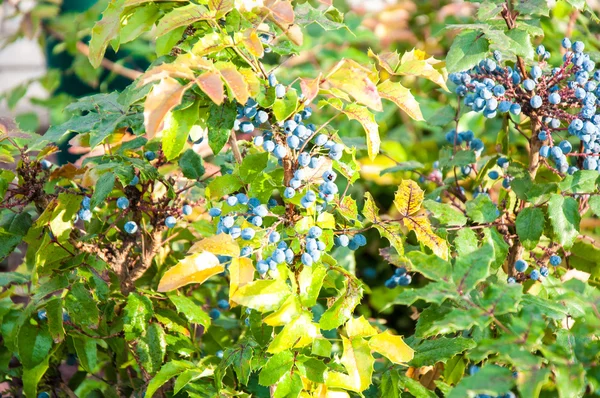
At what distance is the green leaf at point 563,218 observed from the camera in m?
1.10

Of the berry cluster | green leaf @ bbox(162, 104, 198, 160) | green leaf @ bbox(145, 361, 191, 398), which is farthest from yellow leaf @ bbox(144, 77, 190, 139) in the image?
the berry cluster

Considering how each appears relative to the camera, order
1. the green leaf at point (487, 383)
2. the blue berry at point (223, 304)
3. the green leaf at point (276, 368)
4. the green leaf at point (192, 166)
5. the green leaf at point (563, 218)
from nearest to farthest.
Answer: the green leaf at point (487, 383), the green leaf at point (276, 368), the green leaf at point (563, 218), the green leaf at point (192, 166), the blue berry at point (223, 304)

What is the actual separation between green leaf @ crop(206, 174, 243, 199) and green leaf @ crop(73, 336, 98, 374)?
0.36 metres

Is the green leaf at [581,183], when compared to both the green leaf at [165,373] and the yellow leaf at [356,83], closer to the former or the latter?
the yellow leaf at [356,83]

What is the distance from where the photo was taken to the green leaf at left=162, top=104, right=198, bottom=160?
3.08 ft

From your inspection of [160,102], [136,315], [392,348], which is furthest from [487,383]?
[136,315]

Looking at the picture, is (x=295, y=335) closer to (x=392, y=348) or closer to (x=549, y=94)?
(x=392, y=348)

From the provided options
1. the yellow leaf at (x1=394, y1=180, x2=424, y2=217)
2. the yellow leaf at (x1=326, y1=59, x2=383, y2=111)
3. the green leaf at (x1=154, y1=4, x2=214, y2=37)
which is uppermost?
the green leaf at (x1=154, y1=4, x2=214, y2=37)

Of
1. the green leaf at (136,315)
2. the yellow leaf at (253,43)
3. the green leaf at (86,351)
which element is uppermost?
the yellow leaf at (253,43)

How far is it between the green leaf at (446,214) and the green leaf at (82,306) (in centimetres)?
54

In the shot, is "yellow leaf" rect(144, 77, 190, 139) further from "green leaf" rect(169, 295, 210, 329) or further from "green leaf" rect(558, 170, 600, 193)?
"green leaf" rect(558, 170, 600, 193)

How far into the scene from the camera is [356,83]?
908mm

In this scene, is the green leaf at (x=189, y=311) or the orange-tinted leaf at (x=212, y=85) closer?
the orange-tinted leaf at (x=212, y=85)

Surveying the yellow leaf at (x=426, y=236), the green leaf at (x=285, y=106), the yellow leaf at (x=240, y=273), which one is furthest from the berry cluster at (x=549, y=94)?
the yellow leaf at (x=240, y=273)
